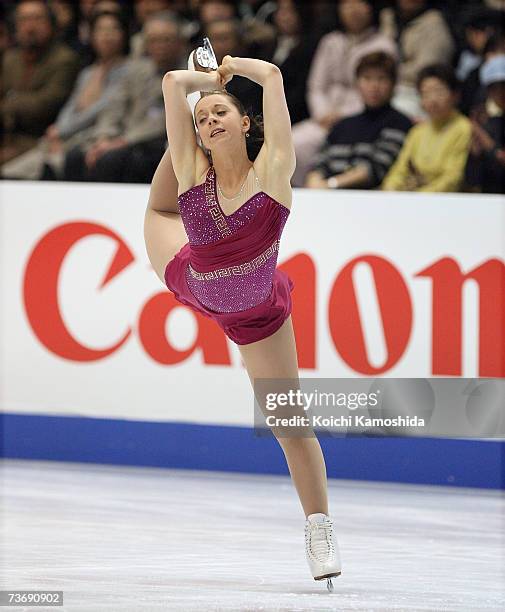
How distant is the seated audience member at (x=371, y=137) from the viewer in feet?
19.8

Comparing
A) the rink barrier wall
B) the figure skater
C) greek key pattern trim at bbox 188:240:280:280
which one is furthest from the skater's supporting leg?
the rink barrier wall

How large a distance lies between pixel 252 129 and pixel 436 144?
7.58 feet

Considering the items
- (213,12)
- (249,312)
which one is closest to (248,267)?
(249,312)

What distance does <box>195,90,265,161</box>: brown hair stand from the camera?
12.2ft

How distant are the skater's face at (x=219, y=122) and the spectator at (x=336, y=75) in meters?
2.50

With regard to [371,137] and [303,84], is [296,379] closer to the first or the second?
[371,137]

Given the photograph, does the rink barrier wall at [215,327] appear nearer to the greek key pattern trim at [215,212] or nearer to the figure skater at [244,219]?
the figure skater at [244,219]

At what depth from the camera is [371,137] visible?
6.05 metres

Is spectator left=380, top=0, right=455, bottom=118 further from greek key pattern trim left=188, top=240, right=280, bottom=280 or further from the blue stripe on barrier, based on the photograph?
greek key pattern trim left=188, top=240, right=280, bottom=280

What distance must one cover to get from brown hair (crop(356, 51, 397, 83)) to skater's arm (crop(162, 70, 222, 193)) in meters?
2.48

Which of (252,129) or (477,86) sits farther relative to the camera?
(477,86)

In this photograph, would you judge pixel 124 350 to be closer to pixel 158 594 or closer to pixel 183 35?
pixel 183 35

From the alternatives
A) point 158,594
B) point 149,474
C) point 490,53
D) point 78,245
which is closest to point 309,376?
point 149,474

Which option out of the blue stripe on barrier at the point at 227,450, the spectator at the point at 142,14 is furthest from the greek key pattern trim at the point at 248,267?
the spectator at the point at 142,14
